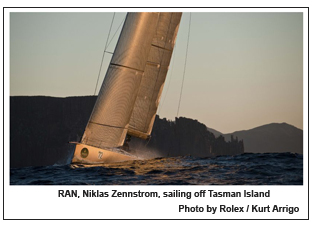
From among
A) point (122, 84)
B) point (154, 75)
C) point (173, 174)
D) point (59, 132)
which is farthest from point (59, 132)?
point (173, 174)

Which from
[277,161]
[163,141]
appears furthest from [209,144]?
[277,161]

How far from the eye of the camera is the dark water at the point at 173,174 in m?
14.2

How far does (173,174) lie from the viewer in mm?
16047

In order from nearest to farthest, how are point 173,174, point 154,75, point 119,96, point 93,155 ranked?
1. point 173,174
2. point 93,155
3. point 119,96
4. point 154,75

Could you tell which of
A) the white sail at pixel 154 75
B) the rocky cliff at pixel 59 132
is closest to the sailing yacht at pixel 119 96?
the white sail at pixel 154 75

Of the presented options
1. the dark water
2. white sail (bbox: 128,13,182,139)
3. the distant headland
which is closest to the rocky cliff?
the distant headland

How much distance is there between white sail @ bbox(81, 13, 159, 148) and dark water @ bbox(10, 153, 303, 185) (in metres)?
1.62

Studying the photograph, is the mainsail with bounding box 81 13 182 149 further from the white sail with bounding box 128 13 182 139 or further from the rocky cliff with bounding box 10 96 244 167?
the rocky cliff with bounding box 10 96 244 167

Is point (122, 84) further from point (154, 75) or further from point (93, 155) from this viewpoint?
point (154, 75)

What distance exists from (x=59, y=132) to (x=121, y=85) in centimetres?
12850

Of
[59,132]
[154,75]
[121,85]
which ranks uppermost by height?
[154,75]
